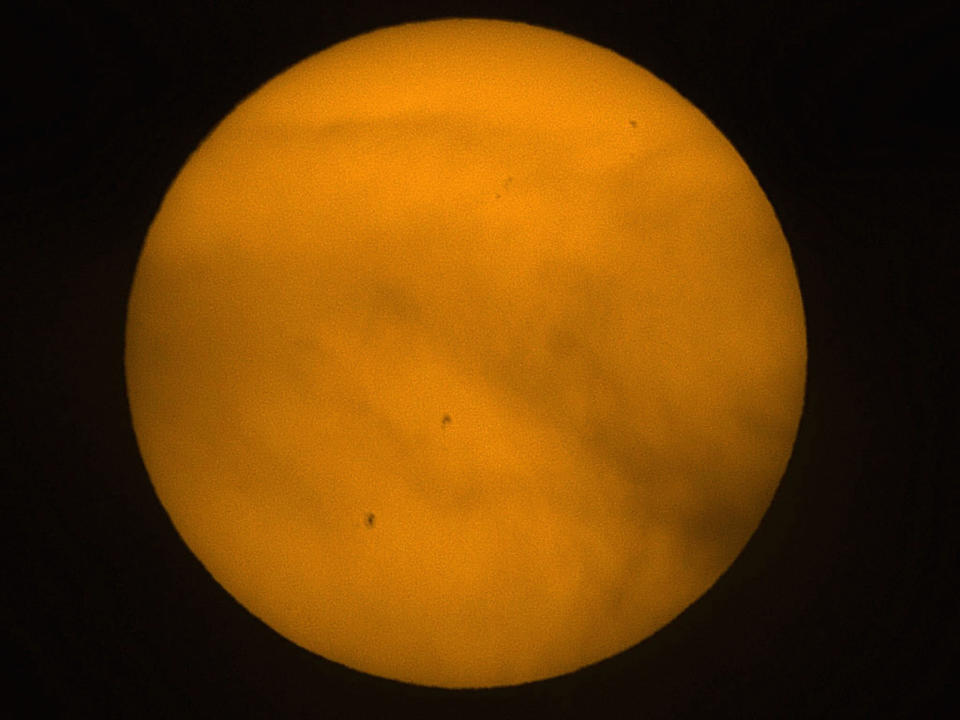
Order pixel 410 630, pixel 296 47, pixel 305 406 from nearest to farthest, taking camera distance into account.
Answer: pixel 305 406 → pixel 410 630 → pixel 296 47

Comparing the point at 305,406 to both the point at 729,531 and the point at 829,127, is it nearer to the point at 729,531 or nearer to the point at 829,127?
the point at 729,531

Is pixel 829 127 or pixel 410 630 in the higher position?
pixel 829 127

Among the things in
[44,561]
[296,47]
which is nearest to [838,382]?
[296,47]

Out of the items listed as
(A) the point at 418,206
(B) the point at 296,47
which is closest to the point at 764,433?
(A) the point at 418,206

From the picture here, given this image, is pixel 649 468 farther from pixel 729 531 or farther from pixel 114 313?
pixel 114 313

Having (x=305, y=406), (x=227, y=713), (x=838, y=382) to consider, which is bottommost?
(x=227, y=713)

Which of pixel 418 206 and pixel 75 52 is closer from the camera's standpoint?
pixel 418 206

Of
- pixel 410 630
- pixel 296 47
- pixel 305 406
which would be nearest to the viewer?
pixel 305 406
